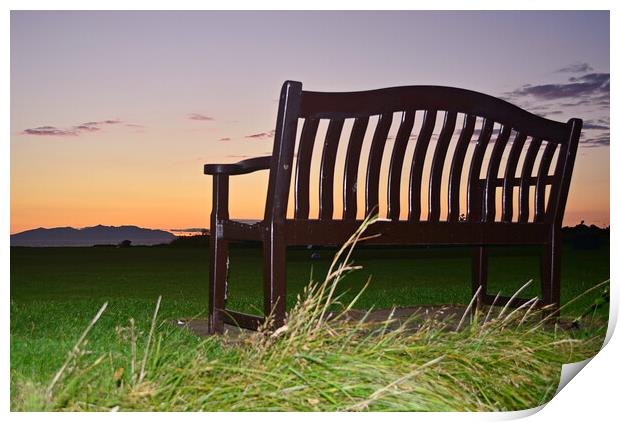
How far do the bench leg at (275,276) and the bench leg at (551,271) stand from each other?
1.58 metres

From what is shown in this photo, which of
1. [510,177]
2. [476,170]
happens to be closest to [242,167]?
[476,170]

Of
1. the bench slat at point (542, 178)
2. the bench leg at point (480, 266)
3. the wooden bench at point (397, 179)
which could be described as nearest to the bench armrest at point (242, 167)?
the wooden bench at point (397, 179)

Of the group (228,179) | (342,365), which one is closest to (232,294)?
(228,179)

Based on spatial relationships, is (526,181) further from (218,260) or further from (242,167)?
(218,260)

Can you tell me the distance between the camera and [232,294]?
17.9 feet

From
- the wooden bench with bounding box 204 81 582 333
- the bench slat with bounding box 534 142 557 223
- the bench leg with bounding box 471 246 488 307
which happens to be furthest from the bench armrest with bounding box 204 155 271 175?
the bench leg with bounding box 471 246 488 307

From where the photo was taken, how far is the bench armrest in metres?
3.40

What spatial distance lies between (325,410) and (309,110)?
1257mm

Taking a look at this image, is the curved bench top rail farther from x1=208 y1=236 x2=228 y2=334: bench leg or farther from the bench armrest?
x1=208 y1=236 x2=228 y2=334: bench leg

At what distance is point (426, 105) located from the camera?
11.1ft

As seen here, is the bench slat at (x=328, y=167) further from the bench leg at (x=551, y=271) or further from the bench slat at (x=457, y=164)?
the bench leg at (x=551, y=271)

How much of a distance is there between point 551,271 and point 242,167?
5.39 ft

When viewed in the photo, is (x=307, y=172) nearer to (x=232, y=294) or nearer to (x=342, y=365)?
(x=342, y=365)

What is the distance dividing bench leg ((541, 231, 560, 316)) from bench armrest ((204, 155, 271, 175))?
1.53 meters
